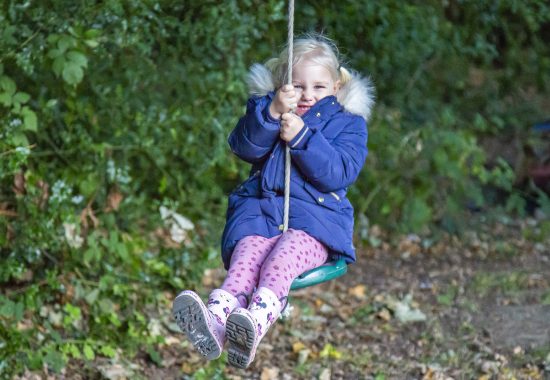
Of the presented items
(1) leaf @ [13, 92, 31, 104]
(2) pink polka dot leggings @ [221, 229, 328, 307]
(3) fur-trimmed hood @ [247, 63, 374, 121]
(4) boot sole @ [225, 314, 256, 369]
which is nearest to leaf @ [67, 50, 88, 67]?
(1) leaf @ [13, 92, 31, 104]

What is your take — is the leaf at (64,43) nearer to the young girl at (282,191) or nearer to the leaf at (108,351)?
the young girl at (282,191)

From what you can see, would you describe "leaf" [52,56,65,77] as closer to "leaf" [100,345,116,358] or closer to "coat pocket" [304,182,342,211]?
"coat pocket" [304,182,342,211]

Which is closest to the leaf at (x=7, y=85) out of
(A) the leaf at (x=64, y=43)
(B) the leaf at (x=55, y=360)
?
(A) the leaf at (x=64, y=43)

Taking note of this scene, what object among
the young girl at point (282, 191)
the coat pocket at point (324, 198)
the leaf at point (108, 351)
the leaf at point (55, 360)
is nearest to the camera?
the young girl at point (282, 191)

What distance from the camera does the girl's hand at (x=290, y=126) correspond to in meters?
3.27

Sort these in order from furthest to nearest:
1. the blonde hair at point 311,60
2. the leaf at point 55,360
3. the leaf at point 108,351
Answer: the leaf at point 108,351, the leaf at point 55,360, the blonde hair at point 311,60

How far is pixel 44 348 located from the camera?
465cm

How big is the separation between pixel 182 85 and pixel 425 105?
3546 mm

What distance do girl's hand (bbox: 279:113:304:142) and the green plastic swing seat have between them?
485 mm

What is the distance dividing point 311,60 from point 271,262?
0.81 m

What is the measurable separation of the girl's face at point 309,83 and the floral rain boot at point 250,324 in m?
0.79

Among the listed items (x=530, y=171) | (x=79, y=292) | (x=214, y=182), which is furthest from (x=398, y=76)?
(x=79, y=292)

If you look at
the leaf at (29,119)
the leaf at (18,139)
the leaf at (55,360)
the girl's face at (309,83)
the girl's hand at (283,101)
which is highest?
the girl's hand at (283,101)

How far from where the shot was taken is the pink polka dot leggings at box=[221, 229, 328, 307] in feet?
10.4
